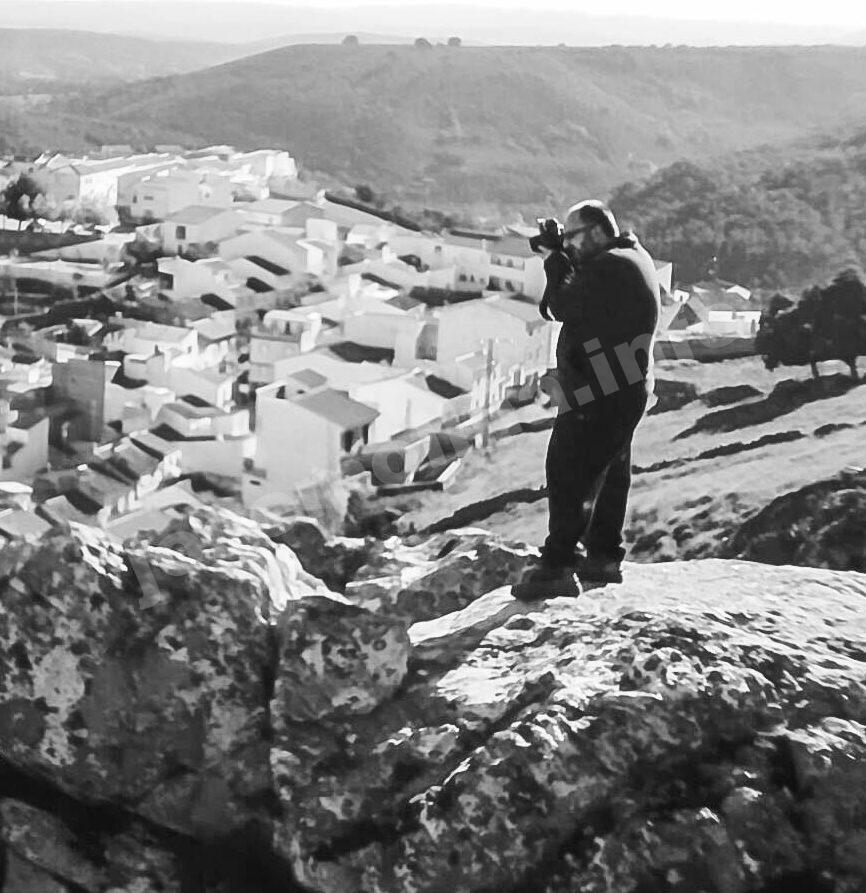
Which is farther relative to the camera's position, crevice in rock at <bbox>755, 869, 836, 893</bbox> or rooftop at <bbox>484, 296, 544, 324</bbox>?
rooftop at <bbox>484, 296, 544, 324</bbox>

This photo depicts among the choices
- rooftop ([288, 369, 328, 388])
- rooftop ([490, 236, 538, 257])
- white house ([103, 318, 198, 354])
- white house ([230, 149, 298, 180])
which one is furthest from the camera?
white house ([230, 149, 298, 180])

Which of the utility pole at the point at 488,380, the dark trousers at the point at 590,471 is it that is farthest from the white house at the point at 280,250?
the dark trousers at the point at 590,471

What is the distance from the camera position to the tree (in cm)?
2241

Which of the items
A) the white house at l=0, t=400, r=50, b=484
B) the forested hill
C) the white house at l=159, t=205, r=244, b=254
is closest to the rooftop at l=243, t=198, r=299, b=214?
the white house at l=159, t=205, r=244, b=254

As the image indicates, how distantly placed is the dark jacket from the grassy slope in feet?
26.6

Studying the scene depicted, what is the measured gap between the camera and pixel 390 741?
420 centimetres

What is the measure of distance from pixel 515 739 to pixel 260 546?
1436 mm

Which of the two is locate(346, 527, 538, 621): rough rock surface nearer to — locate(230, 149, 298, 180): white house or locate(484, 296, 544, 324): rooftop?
locate(484, 296, 544, 324): rooftop

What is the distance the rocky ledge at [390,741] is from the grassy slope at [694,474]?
8.73 m

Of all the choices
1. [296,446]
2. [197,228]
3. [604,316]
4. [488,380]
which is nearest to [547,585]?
[604,316]

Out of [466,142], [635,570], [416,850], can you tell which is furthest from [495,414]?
[466,142]

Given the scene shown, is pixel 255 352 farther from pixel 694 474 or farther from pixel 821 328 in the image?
pixel 694 474

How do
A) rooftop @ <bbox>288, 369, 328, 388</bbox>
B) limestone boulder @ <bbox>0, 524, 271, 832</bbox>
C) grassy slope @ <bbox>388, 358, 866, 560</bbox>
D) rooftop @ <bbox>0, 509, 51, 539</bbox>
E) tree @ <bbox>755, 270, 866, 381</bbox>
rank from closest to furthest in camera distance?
limestone boulder @ <bbox>0, 524, 271, 832</bbox> → grassy slope @ <bbox>388, 358, 866, 560</bbox> → rooftop @ <bbox>0, 509, 51, 539</bbox> → tree @ <bbox>755, 270, 866, 381</bbox> → rooftop @ <bbox>288, 369, 328, 388</bbox>

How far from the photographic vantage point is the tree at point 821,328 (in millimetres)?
22406
